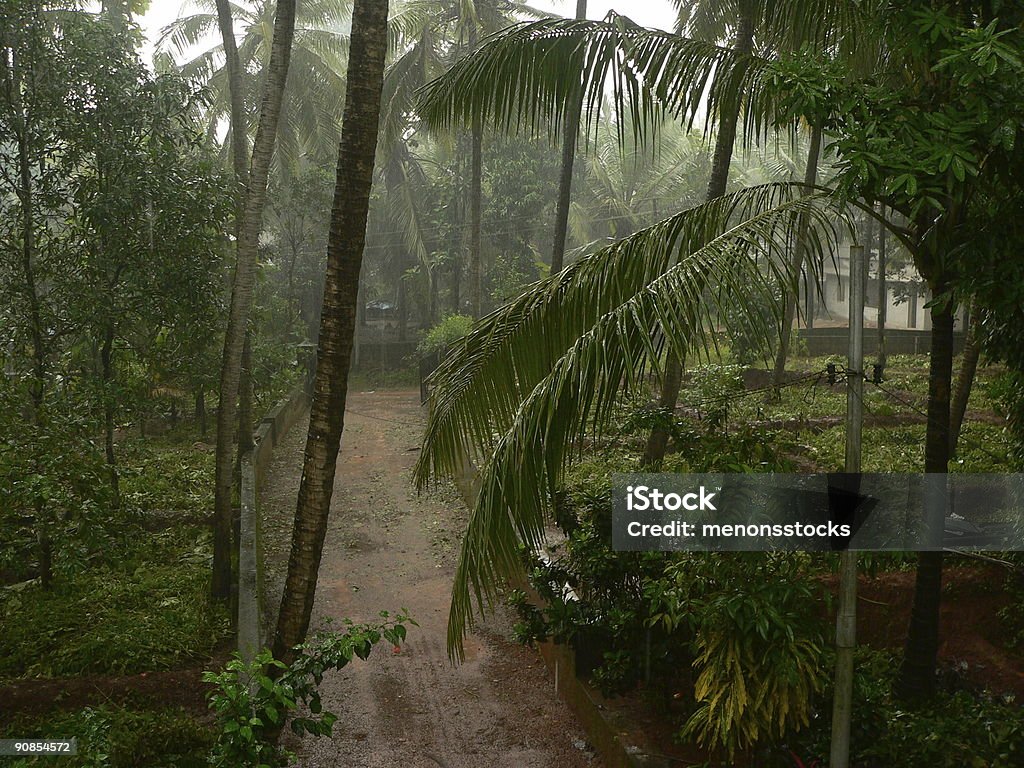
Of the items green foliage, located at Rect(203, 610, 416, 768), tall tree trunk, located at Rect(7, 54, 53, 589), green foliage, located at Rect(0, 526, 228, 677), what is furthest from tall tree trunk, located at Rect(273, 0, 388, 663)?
tall tree trunk, located at Rect(7, 54, 53, 589)

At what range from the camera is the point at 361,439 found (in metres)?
16.5

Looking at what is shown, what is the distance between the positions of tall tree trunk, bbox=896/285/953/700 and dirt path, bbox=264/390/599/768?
7.24 ft

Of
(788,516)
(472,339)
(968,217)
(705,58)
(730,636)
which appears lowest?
(730,636)

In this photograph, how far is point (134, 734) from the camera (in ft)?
18.5

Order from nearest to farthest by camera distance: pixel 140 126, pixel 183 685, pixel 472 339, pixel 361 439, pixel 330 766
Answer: pixel 472 339, pixel 330 766, pixel 183 685, pixel 140 126, pixel 361 439

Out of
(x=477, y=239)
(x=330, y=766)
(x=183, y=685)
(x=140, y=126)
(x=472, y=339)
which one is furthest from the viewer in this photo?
(x=477, y=239)

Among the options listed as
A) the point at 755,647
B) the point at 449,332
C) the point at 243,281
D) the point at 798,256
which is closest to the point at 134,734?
the point at 755,647

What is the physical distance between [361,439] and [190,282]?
729cm

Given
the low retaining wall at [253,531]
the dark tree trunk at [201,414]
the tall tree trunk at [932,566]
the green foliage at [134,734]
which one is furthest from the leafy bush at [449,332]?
the tall tree trunk at [932,566]

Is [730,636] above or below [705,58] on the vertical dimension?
below

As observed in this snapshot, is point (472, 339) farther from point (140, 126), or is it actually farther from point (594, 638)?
point (140, 126)

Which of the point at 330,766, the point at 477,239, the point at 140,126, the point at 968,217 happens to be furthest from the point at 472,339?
the point at 477,239

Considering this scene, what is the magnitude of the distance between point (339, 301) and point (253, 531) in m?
4.71

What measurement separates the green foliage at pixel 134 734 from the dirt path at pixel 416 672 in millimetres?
887
